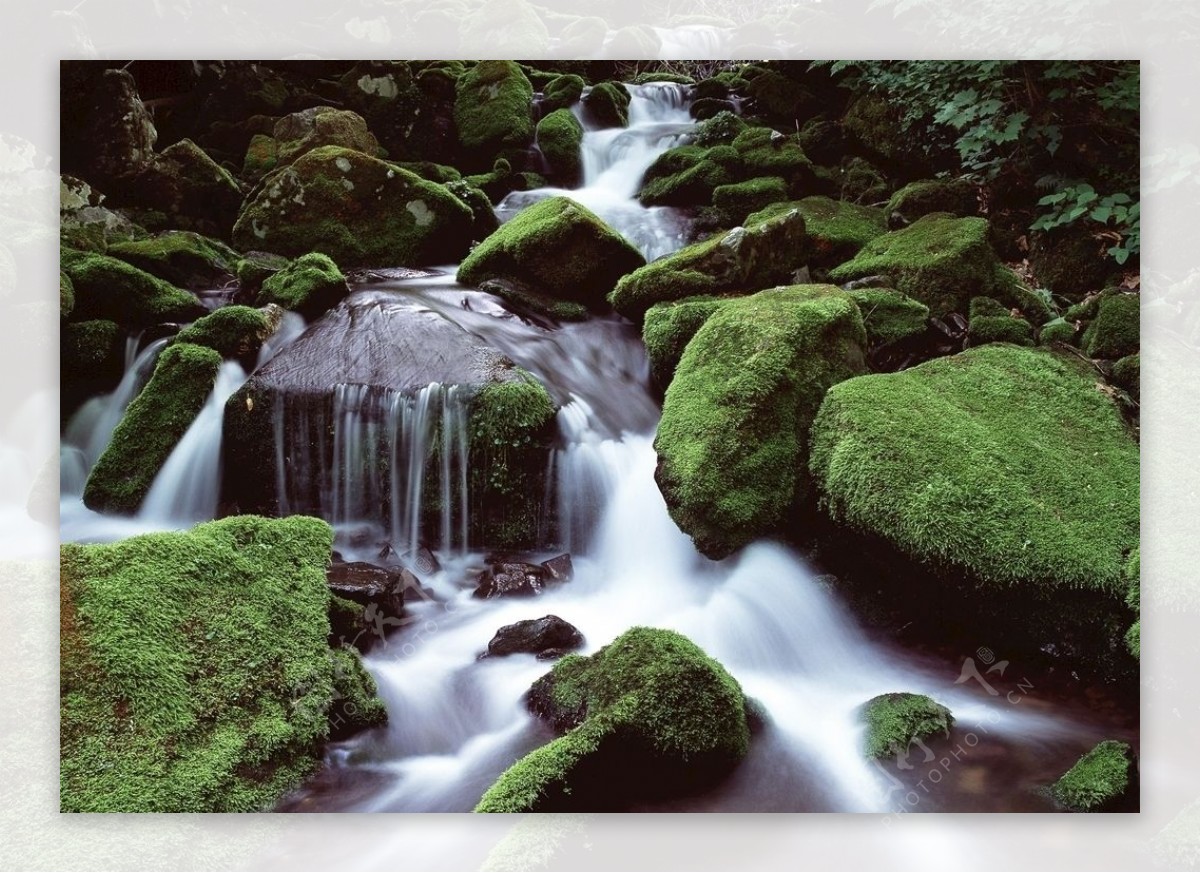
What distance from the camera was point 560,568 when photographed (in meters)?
3.19

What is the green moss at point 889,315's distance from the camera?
12.2 feet

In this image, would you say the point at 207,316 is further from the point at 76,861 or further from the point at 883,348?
the point at 883,348

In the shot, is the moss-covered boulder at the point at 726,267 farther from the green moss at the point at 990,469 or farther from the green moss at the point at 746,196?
the green moss at the point at 990,469

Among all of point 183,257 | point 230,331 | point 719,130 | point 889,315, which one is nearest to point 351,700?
point 230,331

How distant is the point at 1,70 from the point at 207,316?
1140 millimetres

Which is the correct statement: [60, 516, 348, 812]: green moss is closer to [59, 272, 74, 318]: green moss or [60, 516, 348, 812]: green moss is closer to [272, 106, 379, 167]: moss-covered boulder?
[59, 272, 74, 318]: green moss

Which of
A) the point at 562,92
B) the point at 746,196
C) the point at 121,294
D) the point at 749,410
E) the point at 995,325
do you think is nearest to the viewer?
the point at 749,410

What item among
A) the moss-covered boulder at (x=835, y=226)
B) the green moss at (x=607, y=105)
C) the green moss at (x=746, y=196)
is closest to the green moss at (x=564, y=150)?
the green moss at (x=607, y=105)

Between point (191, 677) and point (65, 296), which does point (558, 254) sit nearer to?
point (65, 296)

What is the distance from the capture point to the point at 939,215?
3.87m

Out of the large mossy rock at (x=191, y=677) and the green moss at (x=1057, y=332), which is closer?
the large mossy rock at (x=191, y=677)

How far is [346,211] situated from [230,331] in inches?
31.5

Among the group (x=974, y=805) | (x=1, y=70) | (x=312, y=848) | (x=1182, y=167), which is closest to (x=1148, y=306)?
(x=1182, y=167)

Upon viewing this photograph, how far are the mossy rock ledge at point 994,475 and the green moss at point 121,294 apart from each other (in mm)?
2654
